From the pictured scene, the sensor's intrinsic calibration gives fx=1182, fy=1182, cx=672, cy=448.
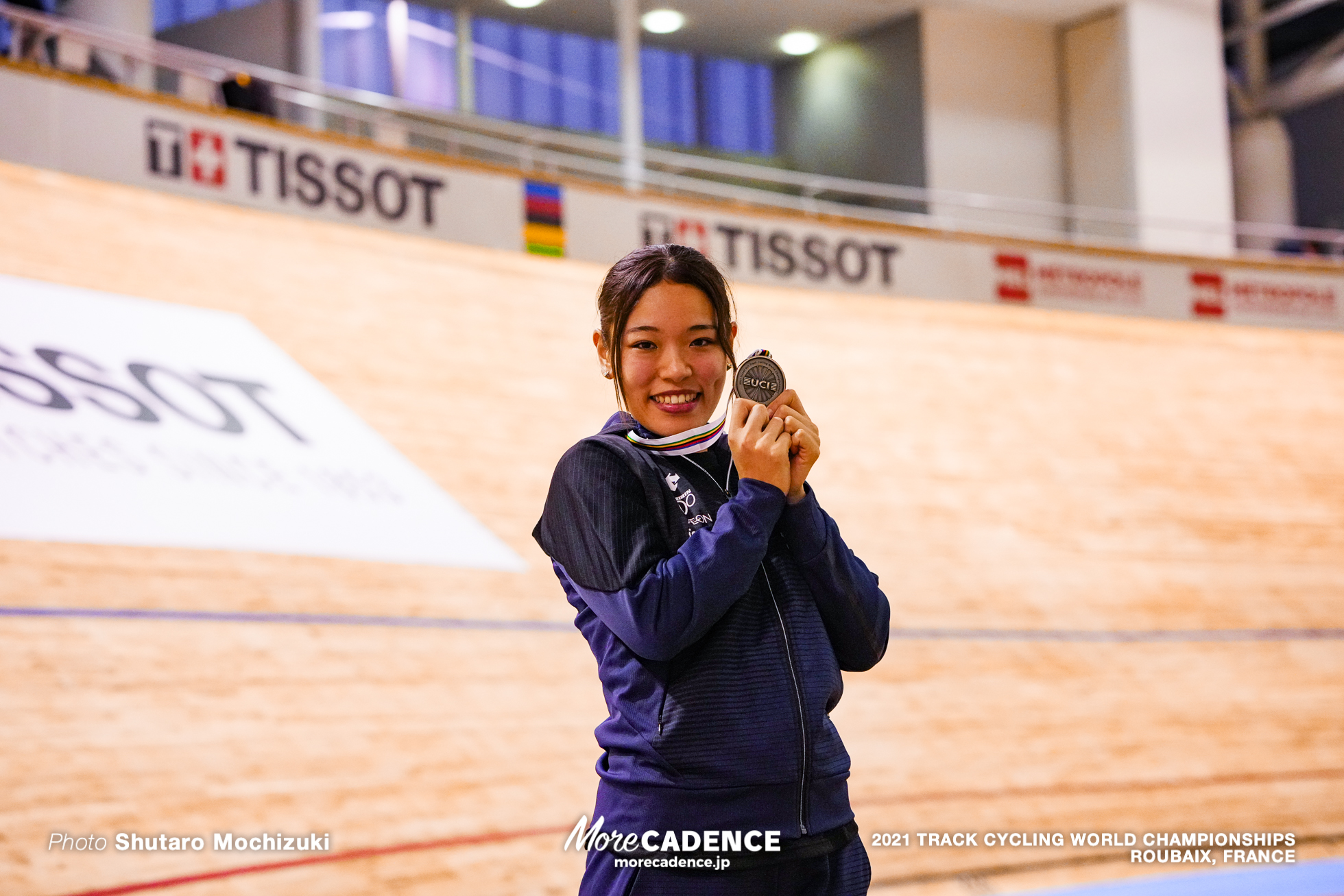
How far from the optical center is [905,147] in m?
12.3

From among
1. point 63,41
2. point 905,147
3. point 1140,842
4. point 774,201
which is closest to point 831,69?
point 905,147

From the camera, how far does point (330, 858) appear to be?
3.80 m

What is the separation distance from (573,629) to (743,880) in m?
4.07

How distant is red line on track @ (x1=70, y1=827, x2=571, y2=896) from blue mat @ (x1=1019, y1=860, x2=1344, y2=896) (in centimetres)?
180

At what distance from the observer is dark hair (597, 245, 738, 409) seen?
1.15 meters

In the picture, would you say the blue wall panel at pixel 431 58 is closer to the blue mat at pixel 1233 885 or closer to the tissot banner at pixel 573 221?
the tissot banner at pixel 573 221

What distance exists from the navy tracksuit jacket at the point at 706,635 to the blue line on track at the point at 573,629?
3.50 metres

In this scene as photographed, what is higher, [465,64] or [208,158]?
[465,64]

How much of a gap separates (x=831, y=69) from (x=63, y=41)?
29.1ft

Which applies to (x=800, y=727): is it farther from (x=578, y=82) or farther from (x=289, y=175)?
(x=578, y=82)

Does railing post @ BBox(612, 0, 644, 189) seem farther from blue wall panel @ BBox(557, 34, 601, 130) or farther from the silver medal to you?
the silver medal

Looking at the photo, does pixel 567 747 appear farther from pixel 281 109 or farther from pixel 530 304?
pixel 281 109

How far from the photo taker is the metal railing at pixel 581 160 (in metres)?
6.71

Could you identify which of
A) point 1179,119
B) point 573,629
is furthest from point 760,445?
point 1179,119
